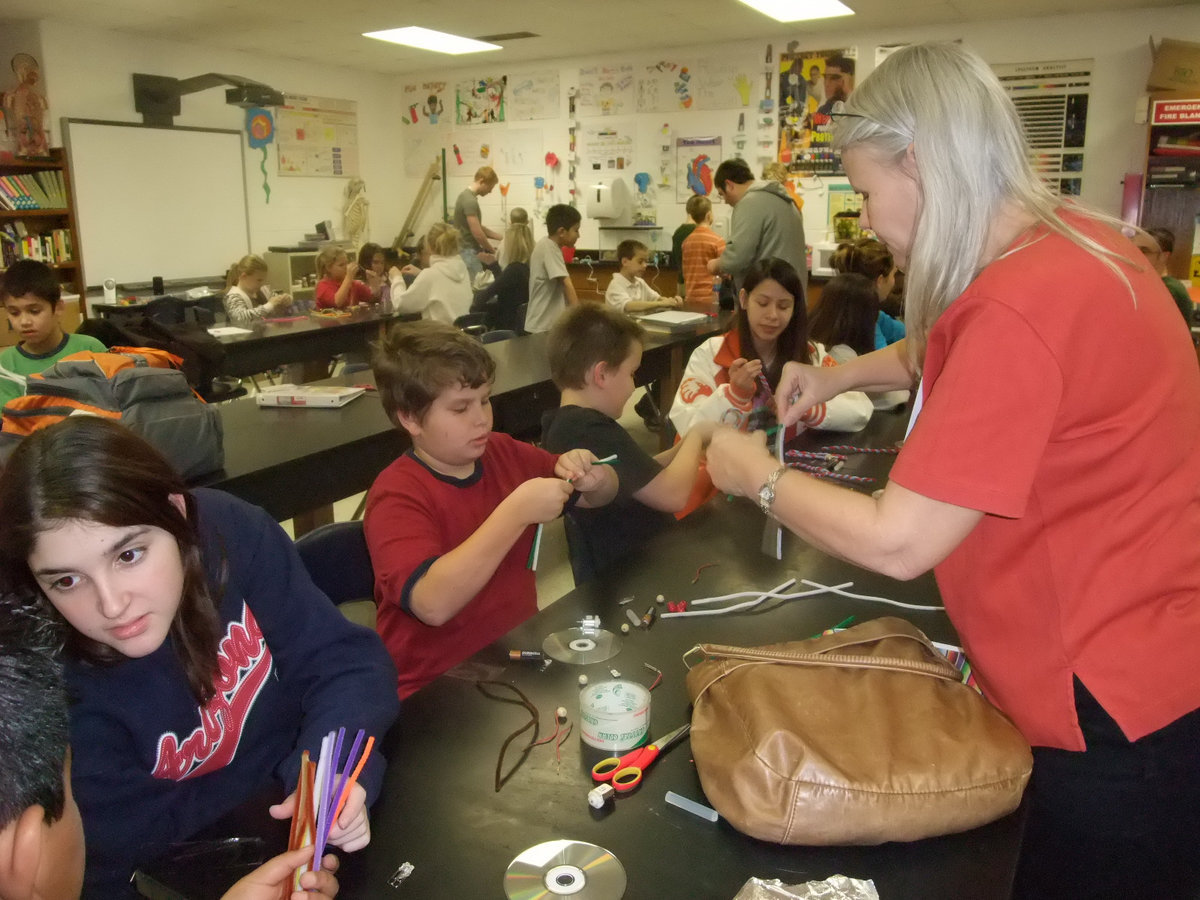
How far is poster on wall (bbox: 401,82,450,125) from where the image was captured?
923cm

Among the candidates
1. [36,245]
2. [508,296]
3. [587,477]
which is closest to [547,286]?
[508,296]

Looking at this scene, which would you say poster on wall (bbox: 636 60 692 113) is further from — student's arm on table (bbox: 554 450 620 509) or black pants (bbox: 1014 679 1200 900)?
black pants (bbox: 1014 679 1200 900)

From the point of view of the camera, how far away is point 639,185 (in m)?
8.28

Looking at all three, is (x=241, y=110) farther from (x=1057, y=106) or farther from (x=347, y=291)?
(x=1057, y=106)

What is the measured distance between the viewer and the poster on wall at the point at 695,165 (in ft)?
25.8

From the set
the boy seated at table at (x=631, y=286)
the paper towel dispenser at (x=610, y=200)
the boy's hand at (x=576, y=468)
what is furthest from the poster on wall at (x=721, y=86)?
the boy's hand at (x=576, y=468)

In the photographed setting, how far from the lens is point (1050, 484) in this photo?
94cm

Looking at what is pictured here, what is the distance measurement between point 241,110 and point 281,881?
8.51 meters

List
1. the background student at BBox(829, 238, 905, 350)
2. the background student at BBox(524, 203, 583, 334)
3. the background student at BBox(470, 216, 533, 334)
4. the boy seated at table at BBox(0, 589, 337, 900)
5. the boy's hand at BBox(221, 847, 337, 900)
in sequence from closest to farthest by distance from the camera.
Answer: the boy seated at table at BBox(0, 589, 337, 900) < the boy's hand at BBox(221, 847, 337, 900) < the background student at BBox(829, 238, 905, 350) < the background student at BBox(524, 203, 583, 334) < the background student at BBox(470, 216, 533, 334)

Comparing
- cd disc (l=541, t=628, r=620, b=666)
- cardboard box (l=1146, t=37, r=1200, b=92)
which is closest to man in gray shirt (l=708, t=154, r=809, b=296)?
cardboard box (l=1146, t=37, r=1200, b=92)

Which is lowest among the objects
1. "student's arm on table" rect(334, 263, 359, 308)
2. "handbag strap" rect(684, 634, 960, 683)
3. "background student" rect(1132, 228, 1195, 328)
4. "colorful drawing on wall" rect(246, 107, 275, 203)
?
"handbag strap" rect(684, 634, 960, 683)

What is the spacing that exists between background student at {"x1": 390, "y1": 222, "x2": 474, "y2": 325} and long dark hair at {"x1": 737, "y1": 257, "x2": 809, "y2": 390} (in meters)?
3.08

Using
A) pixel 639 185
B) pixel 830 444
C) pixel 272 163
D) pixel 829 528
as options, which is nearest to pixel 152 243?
pixel 272 163

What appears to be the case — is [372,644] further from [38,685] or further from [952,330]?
[952,330]
